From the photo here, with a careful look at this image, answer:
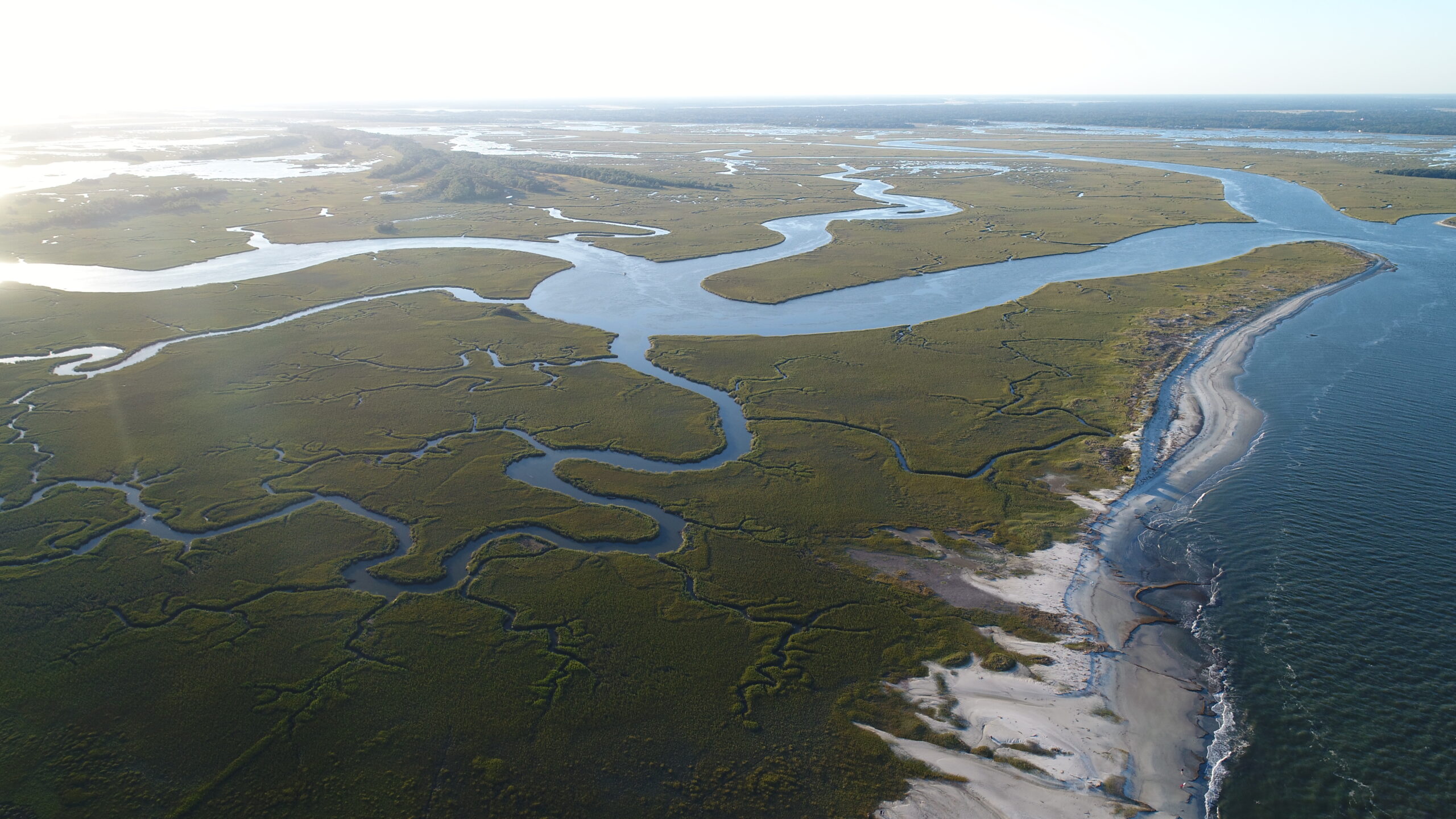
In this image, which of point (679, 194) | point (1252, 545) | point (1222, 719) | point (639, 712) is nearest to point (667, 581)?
point (639, 712)

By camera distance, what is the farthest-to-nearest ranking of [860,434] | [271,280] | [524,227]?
1. [524,227]
2. [271,280]
3. [860,434]

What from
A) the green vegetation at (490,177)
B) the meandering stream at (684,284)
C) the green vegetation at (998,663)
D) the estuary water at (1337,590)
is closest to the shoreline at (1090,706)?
the green vegetation at (998,663)

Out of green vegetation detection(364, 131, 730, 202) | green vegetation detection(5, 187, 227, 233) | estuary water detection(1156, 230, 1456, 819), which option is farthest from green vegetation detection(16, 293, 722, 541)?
green vegetation detection(364, 131, 730, 202)

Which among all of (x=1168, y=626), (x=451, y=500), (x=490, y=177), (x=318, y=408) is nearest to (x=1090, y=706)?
(x=1168, y=626)

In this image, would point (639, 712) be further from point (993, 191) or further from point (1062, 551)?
point (993, 191)

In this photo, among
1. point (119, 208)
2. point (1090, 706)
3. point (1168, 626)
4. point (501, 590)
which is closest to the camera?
point (1090, 706)

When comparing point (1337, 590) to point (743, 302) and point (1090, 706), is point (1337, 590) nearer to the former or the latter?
point (1090, 706)

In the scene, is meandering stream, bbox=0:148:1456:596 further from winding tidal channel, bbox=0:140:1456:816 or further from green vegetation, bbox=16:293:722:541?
green vegetation, bbox=16:293:722:541
